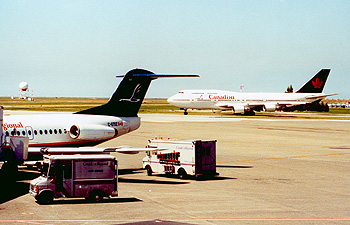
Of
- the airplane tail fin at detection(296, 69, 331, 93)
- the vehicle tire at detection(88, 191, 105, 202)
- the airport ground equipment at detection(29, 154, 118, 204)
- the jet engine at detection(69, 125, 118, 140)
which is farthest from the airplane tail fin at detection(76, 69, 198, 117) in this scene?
the airplane tail fin at detection(296, 69, 331, 93)

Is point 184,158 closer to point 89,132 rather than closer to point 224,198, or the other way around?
point 224,198

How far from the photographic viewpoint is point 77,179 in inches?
856

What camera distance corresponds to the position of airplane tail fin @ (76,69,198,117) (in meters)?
33.1

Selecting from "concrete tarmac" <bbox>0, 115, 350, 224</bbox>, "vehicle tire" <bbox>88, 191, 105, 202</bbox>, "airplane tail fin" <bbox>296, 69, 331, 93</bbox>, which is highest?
"airplane tail fin" <bbox>296, 69, 331, 93</bbox>

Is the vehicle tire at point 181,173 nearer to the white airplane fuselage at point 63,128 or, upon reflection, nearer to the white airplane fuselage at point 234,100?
the white airplane fuselage at point 63,128

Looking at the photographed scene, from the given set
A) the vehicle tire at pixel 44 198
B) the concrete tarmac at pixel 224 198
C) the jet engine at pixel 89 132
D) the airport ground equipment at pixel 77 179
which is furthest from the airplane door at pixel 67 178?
the jet engine at pixel 89 132

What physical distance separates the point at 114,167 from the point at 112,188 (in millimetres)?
952

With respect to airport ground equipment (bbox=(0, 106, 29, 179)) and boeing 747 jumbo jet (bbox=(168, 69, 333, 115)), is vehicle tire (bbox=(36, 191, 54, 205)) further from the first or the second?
boeing 747 jumbo jet (bbox=(168, 69, 333, 115))

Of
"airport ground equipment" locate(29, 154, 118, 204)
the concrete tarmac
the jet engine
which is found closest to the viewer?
the concrete tarmac

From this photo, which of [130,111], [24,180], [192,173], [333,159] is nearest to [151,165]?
[192,173]

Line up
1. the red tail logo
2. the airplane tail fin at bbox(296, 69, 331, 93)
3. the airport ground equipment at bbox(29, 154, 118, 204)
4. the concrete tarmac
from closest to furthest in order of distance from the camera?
the concrete tarmac, the airport ground equipment at bbox(29, 154, 118, 204), the airplane tail fin at bbox(296, 69, 331, 93), the red tail logo

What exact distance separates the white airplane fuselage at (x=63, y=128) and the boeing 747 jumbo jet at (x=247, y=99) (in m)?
72.8

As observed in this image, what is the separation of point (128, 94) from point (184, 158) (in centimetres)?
735

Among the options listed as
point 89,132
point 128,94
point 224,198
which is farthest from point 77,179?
point 128,94
